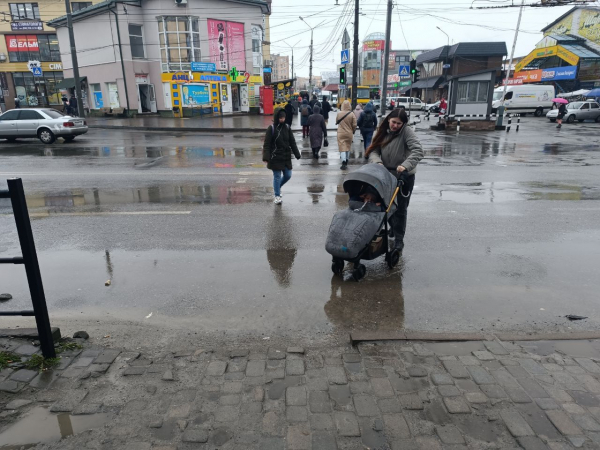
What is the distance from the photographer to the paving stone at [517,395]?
2.88 metres

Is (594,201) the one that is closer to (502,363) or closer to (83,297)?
(502,363)

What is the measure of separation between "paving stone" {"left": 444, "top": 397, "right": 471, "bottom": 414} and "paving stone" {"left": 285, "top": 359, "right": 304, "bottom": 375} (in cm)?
104

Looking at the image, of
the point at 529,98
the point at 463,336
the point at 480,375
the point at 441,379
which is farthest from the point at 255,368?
the point at 529,98

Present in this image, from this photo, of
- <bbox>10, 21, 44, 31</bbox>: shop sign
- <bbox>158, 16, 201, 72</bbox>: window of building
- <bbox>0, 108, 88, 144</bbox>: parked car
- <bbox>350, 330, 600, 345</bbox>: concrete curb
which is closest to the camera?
<bbox>350, 330, 600, 345</bbox>: concrete curb

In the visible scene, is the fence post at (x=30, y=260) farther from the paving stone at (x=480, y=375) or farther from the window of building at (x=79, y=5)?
the window of building at (x=79, y=5)

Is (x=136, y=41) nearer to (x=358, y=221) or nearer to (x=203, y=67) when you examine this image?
(x=203, y=67)

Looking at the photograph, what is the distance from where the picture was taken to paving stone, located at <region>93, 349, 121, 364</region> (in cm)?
335

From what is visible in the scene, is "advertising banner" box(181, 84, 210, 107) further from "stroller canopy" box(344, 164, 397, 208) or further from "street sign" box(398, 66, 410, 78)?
"stroller canopy" box(344, 164, 397, 208)

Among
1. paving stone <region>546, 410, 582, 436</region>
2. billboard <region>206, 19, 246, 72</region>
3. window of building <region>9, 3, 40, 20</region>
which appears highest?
window of building <region>9, 3, 40, 20</region>

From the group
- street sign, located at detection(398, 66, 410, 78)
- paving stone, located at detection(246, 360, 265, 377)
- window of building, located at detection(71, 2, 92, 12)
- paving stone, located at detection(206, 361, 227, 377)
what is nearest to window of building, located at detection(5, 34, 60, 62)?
window of building, located at detection(71, 2, 92, 12)

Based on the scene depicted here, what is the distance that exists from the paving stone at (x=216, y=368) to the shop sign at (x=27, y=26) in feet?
179

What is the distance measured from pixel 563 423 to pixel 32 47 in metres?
57.5

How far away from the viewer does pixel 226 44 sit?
115 feet

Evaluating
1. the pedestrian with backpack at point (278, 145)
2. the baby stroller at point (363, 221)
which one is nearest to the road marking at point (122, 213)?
the pedestrian with backpack at point (278, 145)
